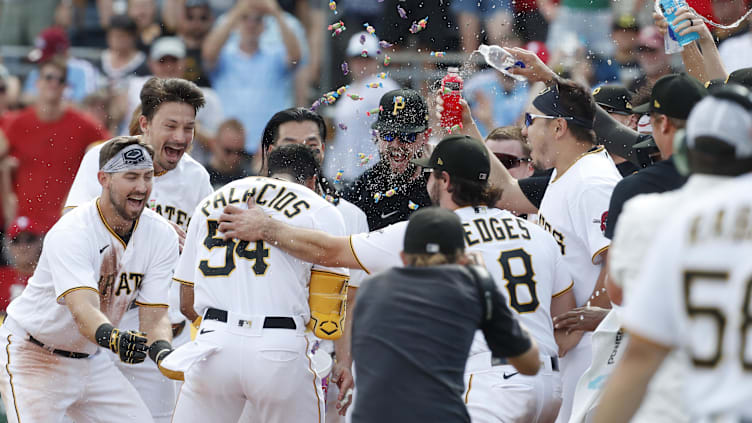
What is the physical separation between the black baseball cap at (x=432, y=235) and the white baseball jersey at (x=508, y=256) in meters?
1.02

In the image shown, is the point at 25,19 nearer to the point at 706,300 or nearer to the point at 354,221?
the point at 354,221

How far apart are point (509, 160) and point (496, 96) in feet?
11.4

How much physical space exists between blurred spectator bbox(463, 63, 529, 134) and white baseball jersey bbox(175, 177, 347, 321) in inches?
217

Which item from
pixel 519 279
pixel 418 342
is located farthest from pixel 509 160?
pixel 418 342

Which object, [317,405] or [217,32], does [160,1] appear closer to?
[217,32]

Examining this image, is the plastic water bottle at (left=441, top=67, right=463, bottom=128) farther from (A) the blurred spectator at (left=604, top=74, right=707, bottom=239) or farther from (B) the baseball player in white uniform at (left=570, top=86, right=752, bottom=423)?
(B) the baseball player in white uniform at (left=570, top=86, right=752, bottom=423)

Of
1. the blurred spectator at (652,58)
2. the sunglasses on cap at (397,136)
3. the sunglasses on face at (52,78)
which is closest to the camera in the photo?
the sunglasses on cap at (397,136)

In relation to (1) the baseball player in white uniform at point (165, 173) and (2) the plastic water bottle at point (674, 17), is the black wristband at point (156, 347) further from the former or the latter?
(2) the plastic water bottle at point (674, 17)

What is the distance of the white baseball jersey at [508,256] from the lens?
5.54m

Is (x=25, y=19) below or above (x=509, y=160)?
above

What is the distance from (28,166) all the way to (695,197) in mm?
9659

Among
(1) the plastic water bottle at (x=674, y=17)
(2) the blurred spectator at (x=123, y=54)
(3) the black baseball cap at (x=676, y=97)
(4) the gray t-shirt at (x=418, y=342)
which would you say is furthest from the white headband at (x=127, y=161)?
(2) the blurred spectator at (x=123, y=54)

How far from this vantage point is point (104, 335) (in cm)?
572

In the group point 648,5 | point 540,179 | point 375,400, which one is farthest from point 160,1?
point 375,400
